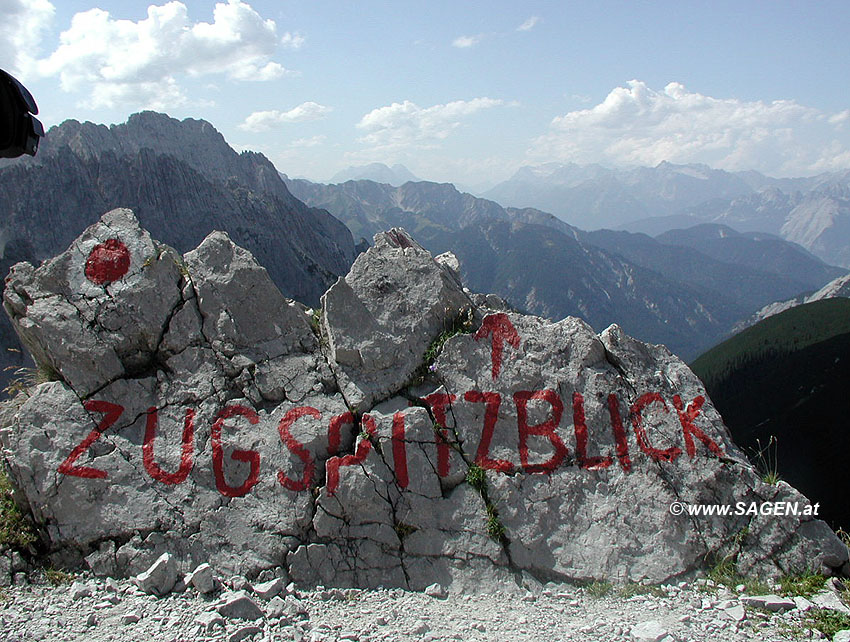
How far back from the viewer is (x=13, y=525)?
8742 millimetres

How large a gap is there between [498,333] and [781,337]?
234 ft

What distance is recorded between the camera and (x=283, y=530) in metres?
8.99

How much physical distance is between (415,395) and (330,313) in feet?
7.75

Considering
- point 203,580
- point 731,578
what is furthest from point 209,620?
point 731,578

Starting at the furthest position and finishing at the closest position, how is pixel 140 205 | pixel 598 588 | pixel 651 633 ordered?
pixel 140 205 < pixel 598 588 < pixel 651 633

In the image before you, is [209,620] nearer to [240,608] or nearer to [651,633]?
[240,608]

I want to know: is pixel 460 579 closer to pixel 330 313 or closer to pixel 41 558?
pixel 330 313

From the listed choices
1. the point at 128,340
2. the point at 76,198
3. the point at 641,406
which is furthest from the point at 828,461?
the point at 76,198

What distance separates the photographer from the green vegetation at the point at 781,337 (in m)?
62.7

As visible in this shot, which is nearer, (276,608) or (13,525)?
(276,608)

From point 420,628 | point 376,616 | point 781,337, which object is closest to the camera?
point 420,628

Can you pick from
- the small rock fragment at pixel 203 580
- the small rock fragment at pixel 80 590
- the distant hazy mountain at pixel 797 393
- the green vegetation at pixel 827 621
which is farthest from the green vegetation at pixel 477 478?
the small rock fragment at pixel 80 590

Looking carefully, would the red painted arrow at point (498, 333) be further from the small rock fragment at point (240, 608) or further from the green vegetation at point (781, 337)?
the green vegetation at point (781, 337)

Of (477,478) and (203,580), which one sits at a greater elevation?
(477,478)
